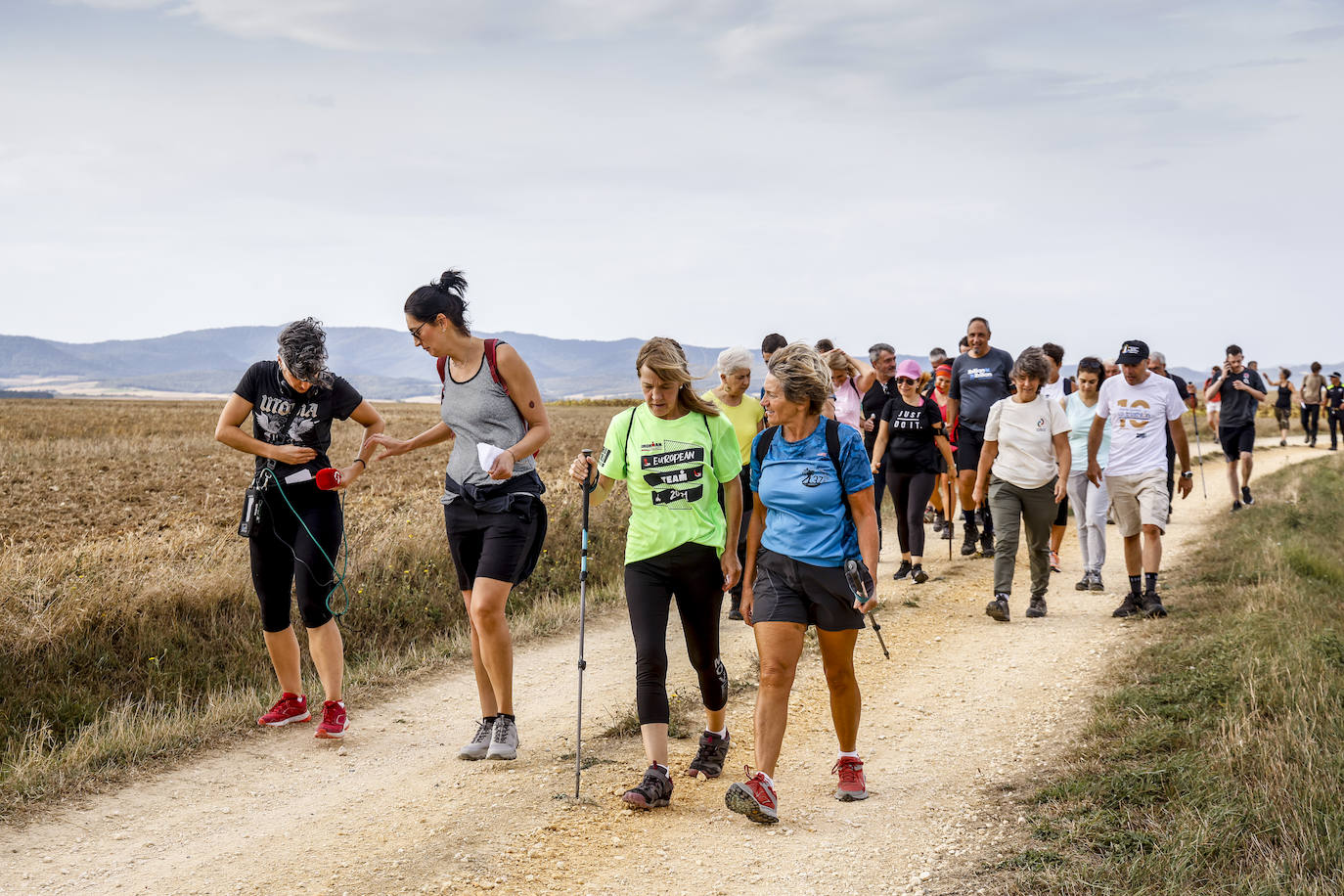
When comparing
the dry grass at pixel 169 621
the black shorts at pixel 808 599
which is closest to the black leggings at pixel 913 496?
the dry grass at pixel 169 621

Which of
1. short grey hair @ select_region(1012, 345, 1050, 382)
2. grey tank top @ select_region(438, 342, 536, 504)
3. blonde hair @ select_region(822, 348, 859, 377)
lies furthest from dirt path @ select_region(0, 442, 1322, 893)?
blonde hair @ select_region(822, 348, 859, 377)

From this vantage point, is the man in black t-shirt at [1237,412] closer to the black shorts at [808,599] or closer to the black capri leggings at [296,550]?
the black shorts at [808,599]

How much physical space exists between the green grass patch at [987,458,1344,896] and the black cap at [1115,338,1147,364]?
221cm

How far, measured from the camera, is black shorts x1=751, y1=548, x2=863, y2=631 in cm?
467

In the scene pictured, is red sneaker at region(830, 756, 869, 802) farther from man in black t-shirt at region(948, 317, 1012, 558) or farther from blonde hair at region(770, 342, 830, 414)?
man in black t-shirt at region(948, 317, 1012, 558)

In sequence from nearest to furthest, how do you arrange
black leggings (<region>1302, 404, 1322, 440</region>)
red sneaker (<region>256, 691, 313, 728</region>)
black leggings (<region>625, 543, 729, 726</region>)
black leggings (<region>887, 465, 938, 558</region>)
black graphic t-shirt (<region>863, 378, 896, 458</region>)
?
black leggings (<region>625, 543, 729, 726</region>)
red sneaker (<region>256, 691, 313, 728</region>)
black leggings (<region>887, 465, 938, 558</region>)
black graphic t-shirt (<region>863, 378, 896, 458</region>)
black leggings (<region>1302, 404, 1322, 440</region>)

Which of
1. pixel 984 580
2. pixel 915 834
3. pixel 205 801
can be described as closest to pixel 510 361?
pixel 205 801

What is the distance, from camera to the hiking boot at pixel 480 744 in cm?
562

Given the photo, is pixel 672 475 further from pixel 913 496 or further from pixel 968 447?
pixel 968 447

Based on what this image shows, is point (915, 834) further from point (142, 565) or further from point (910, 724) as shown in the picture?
point (142, 565)

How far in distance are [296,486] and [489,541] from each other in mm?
1340

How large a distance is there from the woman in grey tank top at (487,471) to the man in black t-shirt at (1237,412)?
13152 mm

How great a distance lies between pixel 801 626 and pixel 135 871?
300cm

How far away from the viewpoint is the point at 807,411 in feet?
15.7
